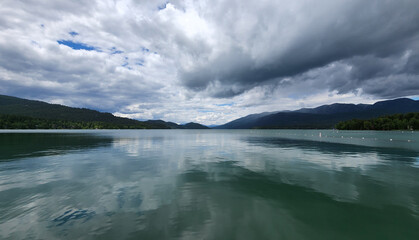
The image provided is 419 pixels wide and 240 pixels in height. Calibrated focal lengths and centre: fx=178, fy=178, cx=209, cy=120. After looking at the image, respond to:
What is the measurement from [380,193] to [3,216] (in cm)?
2981

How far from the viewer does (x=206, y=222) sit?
1115 cm

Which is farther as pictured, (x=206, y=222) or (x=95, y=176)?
(x=95, y=176)

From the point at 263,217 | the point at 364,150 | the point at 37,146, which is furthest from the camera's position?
the point at 37,146

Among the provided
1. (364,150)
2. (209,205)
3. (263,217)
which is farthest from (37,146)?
(364,150)

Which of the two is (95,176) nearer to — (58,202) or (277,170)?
(58,202)

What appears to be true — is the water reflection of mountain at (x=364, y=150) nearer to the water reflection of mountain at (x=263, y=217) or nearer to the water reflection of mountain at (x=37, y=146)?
the water reflection of mountain at (x=263, y=217)

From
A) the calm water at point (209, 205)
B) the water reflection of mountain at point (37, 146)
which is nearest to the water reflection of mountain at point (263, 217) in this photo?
the calm water at point (209, 205)

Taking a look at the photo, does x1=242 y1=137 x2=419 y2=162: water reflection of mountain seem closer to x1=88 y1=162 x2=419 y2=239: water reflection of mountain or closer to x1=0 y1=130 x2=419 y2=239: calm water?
x1=0 y1=130 x2=419 y2=239: calm water

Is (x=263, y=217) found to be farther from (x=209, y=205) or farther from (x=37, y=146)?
(x=37, y=146)

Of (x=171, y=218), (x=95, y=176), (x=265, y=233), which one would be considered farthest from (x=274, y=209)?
(x=95, y=176)

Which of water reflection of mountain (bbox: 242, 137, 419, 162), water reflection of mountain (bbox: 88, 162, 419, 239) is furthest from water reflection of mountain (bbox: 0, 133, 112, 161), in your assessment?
water reflection of mountain (bbox: 242, 137, 419, 162)

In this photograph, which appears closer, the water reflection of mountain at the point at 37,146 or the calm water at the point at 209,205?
the calm water at the point at 209,205

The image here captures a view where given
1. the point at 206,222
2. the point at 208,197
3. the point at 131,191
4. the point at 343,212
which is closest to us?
the point at 206,222

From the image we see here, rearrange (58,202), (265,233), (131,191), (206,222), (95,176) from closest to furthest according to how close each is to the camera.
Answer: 1. (265,233)
2. (206,222)
3. (58,202)
4. (131,191)
5. (95,176)
